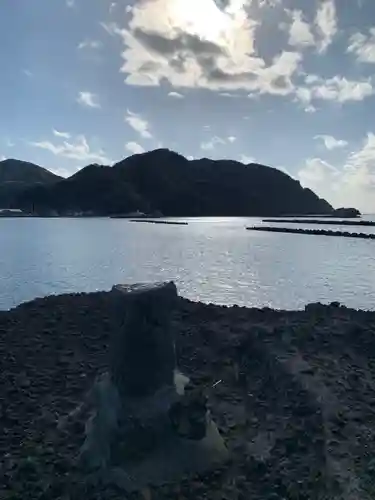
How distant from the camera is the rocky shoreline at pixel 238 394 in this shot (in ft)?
26.2

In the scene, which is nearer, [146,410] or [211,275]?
[146,410]

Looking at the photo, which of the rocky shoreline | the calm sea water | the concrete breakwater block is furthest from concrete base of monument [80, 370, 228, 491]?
the calm sea water

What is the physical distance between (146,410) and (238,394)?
9.73ft

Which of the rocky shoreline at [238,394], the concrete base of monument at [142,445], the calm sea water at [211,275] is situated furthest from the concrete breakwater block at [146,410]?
the calm sea water at [211,275]

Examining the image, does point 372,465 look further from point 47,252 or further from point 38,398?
point 47,252

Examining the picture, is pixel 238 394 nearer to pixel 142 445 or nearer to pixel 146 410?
pixel 146 410

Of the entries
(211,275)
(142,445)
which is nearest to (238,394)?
(142,445)

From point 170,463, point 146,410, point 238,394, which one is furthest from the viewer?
point 238,394

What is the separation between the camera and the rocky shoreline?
799cm

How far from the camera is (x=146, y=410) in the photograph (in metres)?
8.54

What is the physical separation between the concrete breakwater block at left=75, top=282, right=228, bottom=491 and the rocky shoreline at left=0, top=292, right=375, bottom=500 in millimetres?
349

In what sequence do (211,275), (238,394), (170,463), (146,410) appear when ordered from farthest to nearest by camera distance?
1. (211,275)
2. (238,394)
3. (146,410)
4. (170,463)

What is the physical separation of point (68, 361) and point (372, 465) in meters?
7.52

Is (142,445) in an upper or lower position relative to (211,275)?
upper
